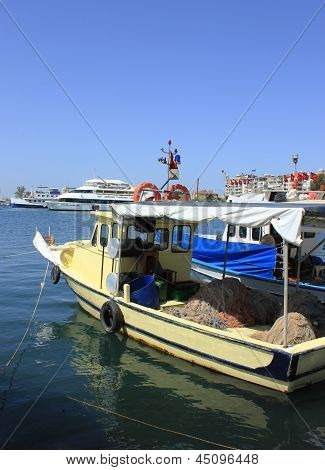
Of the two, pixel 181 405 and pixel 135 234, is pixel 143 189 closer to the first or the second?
pixel 135 234

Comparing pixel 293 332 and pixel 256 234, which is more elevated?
pixel 256 234

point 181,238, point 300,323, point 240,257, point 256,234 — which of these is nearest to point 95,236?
point 181,238

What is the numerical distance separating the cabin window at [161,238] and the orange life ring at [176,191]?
87 cm

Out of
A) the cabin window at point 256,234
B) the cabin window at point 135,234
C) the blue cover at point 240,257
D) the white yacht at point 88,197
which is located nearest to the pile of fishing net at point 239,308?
the cabin window at point 135,234

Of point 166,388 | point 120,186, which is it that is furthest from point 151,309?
point 120,186

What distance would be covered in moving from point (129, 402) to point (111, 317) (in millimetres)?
2980

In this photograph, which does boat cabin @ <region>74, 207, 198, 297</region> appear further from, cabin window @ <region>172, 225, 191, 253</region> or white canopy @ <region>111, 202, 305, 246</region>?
white canopy @ <region>111, 202, 305, 246</region>

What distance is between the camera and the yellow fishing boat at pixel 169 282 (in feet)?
22.6

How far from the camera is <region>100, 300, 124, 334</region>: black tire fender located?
31.3 feet

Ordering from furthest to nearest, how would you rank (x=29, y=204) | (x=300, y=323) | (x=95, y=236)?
(x=29, y=204), (x=95, y=236), (x=300, y=323)

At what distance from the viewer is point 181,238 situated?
11164 millimetres
